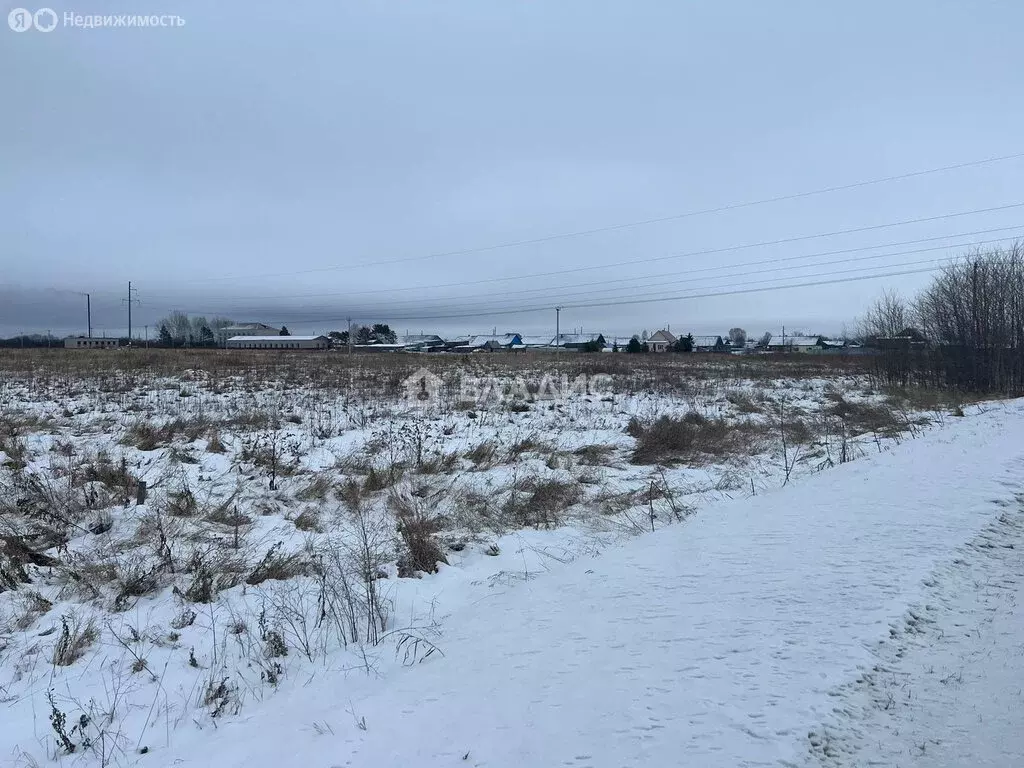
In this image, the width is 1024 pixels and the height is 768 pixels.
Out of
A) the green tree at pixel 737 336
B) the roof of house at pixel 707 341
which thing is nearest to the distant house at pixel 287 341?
the roof of house at pixel 707 341

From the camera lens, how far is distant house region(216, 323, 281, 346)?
109m

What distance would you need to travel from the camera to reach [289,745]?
279 cm

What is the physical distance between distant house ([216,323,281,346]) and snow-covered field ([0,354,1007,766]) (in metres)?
108

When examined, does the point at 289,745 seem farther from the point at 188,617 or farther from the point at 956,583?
the point at 956,583

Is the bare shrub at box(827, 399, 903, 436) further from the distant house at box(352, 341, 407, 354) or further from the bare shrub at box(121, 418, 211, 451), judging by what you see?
the distant house at box(352, 341, 407, 354)

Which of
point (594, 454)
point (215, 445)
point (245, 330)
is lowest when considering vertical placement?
point (594, 454)

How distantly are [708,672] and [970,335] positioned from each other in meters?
29.6

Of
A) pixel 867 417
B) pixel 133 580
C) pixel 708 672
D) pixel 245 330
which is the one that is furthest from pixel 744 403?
pixel 245 330

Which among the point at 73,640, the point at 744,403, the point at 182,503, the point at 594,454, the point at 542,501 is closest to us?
the point at 73,640

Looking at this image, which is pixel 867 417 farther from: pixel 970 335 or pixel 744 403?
pixel 970 335

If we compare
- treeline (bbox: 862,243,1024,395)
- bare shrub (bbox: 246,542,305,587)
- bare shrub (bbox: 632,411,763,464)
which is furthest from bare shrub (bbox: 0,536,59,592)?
treeline (bbox: 862,243,1024,395)

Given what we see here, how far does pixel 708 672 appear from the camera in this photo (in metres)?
3.09

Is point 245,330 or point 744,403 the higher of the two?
point 245,330

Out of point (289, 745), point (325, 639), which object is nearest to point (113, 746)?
point (289, 745)
